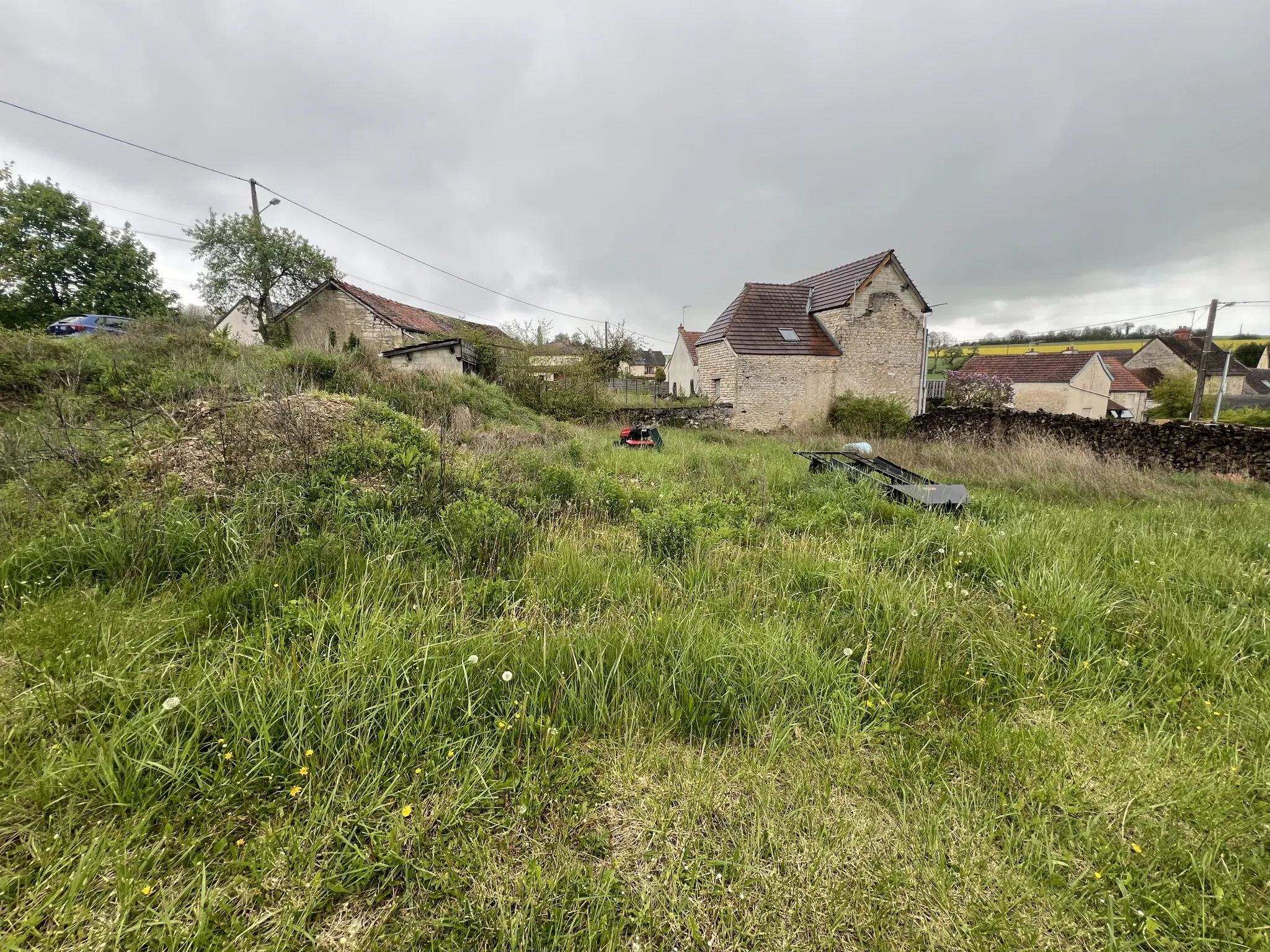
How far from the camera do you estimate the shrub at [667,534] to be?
4062 millimetres

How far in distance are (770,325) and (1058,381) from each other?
22499mm

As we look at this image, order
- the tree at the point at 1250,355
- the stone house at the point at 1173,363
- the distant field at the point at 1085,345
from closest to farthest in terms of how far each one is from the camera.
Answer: the stone house at the point at 1173,363, the distant field at the point at 1085,345, the tree at the point at 1250,355

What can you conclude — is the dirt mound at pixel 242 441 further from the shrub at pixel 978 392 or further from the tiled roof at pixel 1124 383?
the tiled roof at pixel 1124 383

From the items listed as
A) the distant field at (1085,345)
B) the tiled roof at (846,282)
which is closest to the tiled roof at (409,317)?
the tiled roof at (846,282)

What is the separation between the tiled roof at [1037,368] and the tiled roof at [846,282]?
15045 mm

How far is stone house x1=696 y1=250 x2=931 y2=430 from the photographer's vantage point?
17.4 meters

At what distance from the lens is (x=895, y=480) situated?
6.53 metres

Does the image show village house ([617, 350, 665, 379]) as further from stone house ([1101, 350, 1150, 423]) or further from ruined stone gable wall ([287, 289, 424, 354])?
stone house ([1101, 350, 1150, 423])

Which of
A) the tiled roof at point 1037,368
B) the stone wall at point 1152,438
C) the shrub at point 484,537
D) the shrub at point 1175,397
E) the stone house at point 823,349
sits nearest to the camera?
the shrub at point 484,537

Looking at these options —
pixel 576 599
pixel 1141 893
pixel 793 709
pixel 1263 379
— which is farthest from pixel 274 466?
pixel 1263 379

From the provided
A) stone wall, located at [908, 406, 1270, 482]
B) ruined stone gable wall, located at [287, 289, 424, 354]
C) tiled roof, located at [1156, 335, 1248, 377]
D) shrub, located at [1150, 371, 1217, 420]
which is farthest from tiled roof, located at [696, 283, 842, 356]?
tiled roof, located at [1156, 335, 1248, 377]

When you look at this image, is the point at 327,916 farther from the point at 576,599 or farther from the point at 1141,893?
the point at 1141,893

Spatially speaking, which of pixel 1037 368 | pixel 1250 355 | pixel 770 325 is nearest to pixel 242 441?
pixel 770 325

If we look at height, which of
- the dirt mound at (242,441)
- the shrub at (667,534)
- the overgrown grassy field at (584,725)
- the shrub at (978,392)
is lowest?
the overgrown grassy field at (584,725)
